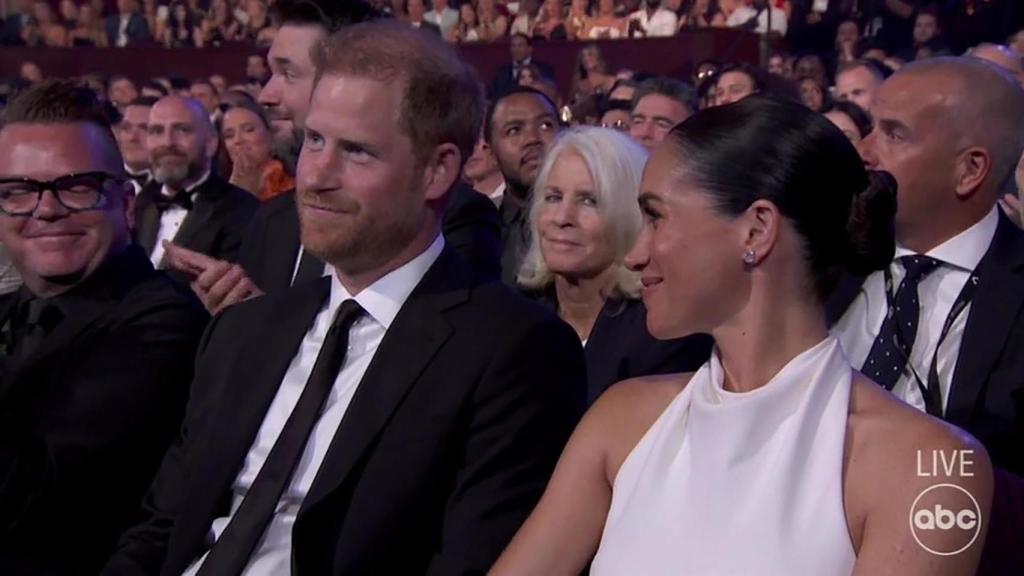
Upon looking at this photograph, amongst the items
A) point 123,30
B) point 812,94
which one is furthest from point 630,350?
point 123,30

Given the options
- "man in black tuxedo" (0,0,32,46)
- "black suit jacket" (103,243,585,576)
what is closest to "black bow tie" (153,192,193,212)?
"black suit jacket" (103,243,585,576)

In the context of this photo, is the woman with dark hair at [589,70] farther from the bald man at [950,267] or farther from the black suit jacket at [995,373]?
the black suit jacket at [995,373]

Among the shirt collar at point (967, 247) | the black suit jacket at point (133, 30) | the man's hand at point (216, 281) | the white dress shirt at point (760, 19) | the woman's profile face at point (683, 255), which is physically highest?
the woman's profile face at point (683, 255)

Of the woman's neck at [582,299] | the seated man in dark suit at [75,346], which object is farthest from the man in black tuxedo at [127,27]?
the seated man in dark suit at [75,346]

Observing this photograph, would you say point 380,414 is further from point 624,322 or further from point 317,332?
point 624,322

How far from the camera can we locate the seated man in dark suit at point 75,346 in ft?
9.25

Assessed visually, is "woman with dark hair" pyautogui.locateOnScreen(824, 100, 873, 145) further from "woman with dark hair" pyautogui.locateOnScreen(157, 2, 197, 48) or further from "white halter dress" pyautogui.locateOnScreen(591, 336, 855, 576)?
"woman with dark hair" pyautogui.locateOnScreen(157, 2, 197, 48)

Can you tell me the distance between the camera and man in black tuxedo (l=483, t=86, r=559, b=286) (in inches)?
218

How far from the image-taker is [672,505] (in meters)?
1.99

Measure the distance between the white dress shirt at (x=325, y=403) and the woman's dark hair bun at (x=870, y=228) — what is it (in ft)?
2.54

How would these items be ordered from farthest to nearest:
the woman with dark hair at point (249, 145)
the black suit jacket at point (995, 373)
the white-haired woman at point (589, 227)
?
the woman with dark hair at point (249, 145), the white-haired woman at point (589, 227), the black suit jacket at point (995, 373)

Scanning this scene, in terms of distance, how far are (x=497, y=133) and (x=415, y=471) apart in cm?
355

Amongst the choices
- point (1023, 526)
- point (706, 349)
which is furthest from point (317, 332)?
point (1023, 526)

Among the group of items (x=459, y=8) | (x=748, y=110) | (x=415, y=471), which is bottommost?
(x=459, y=8)
